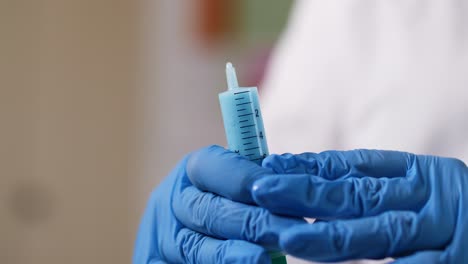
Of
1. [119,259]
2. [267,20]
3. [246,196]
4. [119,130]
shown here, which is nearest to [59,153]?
[119,130]

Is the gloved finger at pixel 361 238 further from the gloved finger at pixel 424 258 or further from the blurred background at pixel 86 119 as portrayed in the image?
the blurred background at pixel 86 119

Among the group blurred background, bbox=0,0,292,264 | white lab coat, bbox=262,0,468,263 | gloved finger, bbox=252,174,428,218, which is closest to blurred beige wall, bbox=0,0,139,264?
blurred background, bbox=0,0,292,264

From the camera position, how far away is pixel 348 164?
2.10 ft

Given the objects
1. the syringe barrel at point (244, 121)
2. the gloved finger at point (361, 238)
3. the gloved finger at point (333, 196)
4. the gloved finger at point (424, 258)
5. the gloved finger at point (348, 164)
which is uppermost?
the syringe barrel at point (244, 121)

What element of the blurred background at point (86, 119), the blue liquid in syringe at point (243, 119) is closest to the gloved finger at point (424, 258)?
the blue liquid in syringe at point (243, 119)

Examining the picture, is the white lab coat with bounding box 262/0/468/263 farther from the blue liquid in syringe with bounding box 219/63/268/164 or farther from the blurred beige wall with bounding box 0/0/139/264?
the blurred beige wall with bounding box 0/0/139/264

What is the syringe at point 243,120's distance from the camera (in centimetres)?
67

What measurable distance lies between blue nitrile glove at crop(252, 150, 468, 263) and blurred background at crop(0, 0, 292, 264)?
1.17 meters

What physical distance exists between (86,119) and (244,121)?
4.14 ft

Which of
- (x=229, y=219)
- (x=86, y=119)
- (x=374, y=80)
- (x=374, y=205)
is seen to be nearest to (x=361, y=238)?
(x=374, y=205)

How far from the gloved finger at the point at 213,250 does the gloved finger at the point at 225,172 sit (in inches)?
2.3

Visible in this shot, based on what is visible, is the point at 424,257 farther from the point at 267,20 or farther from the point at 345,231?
the point at 267,20

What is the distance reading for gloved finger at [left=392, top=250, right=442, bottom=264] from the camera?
21.7 inches

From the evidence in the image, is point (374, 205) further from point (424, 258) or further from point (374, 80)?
point (374, 80)
